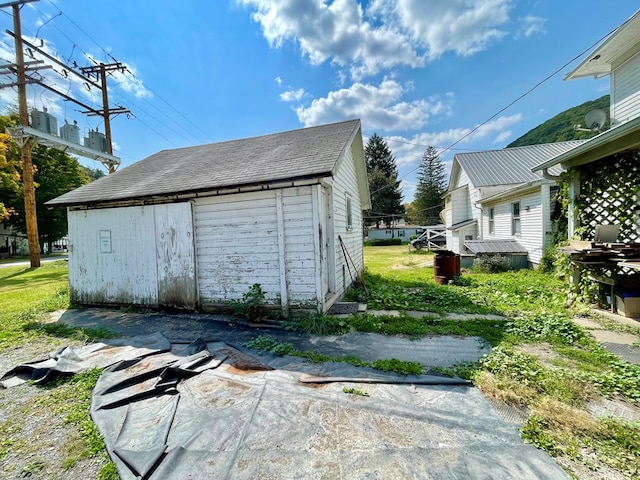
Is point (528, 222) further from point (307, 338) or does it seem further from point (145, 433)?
point (145, 433)

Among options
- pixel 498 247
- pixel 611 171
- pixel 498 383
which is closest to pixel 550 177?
pixel 611 171

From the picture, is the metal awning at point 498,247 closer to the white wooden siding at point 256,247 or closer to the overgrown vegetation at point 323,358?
the white wooden siding at point 256,247

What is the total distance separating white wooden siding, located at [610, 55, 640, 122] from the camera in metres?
7.29

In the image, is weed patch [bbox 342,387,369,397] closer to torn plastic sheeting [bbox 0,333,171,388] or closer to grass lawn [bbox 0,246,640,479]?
grass lawn [bbox 0,246,640,479]

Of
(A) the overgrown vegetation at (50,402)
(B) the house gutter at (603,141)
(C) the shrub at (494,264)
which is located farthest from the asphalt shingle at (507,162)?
(A) the overgrown vegetation at (50,402)

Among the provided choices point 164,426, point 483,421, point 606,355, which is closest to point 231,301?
point 164,426

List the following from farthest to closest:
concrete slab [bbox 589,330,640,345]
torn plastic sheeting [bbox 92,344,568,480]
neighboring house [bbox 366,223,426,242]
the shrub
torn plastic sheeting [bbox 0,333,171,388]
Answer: neighboring house [bbox 366,223,426,242] < the shrub < concrete slab [bbox 589,330,640,345] < torn plastic sheeting [bbox 0,333,171,388] < torn plastic sheeting [bbox 92,344,568,480]

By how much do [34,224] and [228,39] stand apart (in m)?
12.8

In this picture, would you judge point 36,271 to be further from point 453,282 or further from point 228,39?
point 453,282

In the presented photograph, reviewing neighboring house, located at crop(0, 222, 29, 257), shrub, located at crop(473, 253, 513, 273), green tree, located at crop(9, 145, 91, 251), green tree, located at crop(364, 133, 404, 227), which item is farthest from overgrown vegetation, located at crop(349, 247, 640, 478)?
neighboring house, located at crop(0, 222, 29, 257)

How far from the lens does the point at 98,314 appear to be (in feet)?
20.6

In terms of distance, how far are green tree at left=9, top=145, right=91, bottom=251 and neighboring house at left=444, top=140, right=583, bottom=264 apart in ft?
114

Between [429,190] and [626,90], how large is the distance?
1232 inches

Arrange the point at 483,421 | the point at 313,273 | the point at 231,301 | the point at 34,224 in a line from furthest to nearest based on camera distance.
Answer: the point at 34,224 < the point at 231,301 < the point at 313,273 < the point at 483,421
